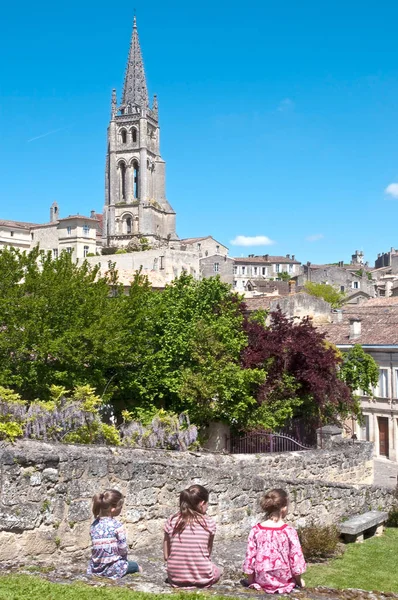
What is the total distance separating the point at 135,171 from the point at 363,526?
117 meters

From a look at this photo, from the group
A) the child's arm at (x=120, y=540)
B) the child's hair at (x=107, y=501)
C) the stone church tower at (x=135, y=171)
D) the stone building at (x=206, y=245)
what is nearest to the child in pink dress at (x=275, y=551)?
the child's arm at (x=120, y=540)

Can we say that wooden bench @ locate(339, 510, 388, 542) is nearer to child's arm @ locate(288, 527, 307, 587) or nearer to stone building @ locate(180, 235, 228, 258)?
child's arm @ locate(288, 527, 307, 587)

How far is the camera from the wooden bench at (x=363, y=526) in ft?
41.6

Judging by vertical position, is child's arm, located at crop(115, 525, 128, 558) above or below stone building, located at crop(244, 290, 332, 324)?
below

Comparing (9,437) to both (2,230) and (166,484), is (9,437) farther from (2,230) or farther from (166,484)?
(2,230)

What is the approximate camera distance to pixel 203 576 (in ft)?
23.2

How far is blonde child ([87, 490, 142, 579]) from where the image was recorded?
7.38 meters

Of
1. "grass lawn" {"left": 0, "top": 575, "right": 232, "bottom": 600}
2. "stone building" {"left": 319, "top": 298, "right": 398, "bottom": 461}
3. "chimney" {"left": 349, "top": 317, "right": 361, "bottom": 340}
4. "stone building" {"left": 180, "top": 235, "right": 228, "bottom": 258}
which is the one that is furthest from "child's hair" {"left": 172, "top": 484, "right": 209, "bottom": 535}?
"stone building" {"left": 180, "top": 235, "right": 228, "bottom": 258}

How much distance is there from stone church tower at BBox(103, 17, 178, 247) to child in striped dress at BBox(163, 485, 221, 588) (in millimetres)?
107093

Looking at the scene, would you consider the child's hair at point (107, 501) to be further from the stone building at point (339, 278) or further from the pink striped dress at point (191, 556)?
the stone building at point (339, 278)

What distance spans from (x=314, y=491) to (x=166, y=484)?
419 centimetres

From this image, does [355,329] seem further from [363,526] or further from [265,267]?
[265,267]

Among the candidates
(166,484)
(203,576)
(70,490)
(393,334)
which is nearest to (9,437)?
(70,490)

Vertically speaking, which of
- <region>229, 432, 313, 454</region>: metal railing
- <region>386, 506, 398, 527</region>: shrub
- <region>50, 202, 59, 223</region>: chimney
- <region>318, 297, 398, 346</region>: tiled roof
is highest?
<region>50, 202, 59, 223</region>: chimney
